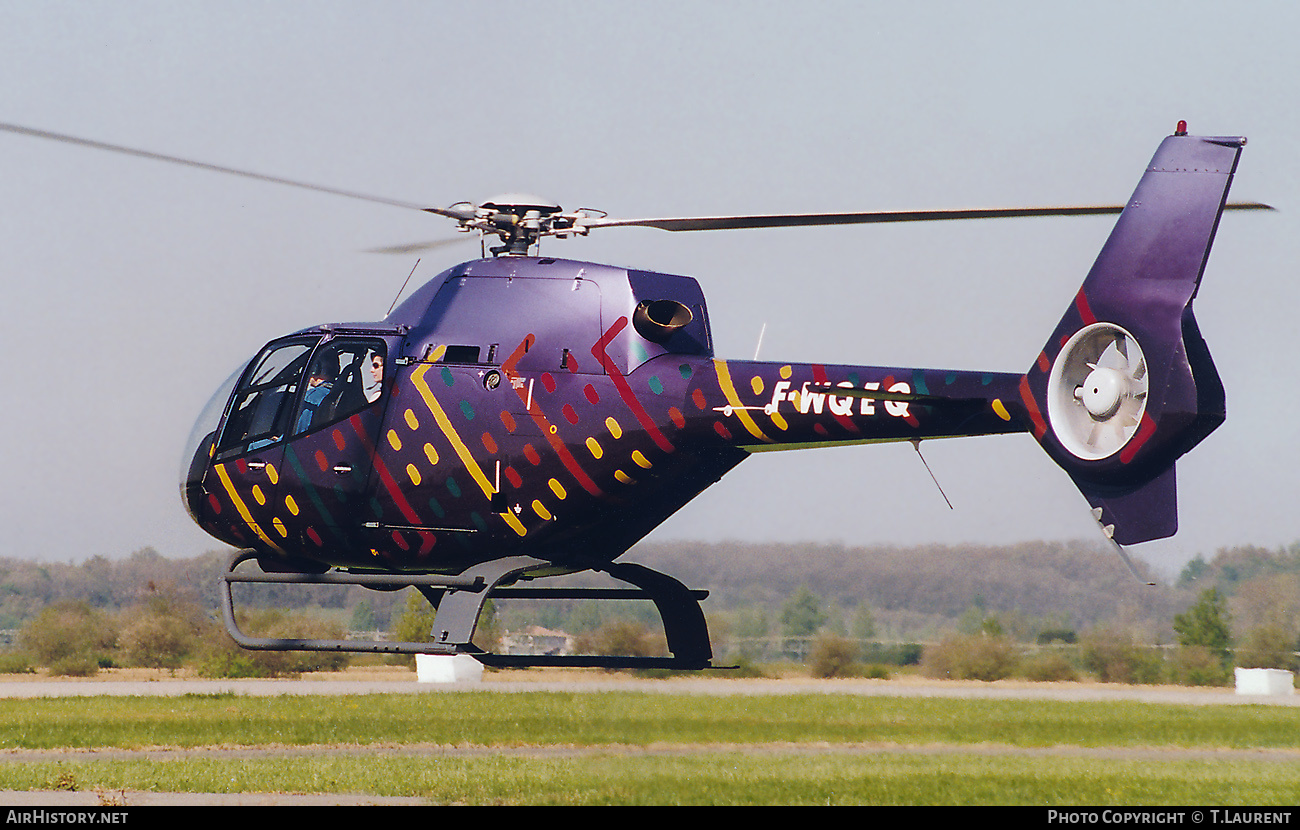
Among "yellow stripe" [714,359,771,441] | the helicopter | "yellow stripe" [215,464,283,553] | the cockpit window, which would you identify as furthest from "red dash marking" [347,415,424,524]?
"yellow stripe" [714,359,771,441]

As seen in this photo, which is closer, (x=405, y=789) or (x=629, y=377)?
Answer: (x=629, y=377)

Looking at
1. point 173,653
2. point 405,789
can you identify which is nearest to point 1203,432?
point 405,789

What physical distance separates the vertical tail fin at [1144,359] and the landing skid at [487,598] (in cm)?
398

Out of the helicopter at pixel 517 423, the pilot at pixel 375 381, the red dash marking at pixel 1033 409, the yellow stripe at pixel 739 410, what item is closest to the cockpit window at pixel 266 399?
the helicopter at pixel 517 423

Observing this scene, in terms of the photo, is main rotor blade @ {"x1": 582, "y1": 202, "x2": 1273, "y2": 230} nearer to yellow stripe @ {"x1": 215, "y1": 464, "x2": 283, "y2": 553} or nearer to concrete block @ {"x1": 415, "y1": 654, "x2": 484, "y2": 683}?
yellow stripe @ {"x1": 215, "y1": 464, "x2": 283, "y2": 553}

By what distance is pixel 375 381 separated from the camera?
12.0 meters

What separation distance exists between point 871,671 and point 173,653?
19.6 metres

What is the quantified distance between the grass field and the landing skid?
263 cm

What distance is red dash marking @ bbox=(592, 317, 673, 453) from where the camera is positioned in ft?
37.6

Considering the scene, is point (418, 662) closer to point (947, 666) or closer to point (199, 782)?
point (947, 666)

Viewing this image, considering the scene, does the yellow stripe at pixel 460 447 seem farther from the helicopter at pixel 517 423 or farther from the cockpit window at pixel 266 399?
the cockpit window at pixel 266 399

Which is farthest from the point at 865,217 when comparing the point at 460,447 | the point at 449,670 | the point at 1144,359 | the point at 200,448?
the point at 449,670

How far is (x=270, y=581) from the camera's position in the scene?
1228cm

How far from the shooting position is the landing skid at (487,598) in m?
11.3
